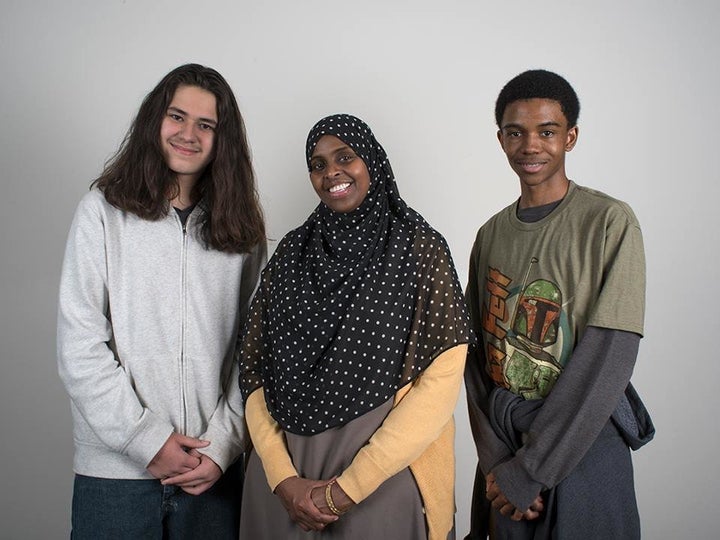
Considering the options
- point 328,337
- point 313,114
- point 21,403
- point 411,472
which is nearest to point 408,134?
point 313,114

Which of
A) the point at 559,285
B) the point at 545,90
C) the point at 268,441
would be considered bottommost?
the point at 268,441

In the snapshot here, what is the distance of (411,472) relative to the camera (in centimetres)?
166

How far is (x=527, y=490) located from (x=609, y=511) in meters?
0.22

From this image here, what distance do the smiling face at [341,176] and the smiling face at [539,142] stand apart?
1.38ft

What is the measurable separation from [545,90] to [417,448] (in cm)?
100

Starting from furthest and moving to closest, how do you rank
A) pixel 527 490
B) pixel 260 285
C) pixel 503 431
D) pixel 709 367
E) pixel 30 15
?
1. pixel 709 367
2. pixel 30 15
3. pixel 260 285
4. pixel 503 431
5. pixel 527 490

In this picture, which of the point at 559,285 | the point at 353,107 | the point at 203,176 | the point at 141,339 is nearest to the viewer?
the point at 559,285

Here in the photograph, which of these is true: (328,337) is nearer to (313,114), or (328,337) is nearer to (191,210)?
(191,210)

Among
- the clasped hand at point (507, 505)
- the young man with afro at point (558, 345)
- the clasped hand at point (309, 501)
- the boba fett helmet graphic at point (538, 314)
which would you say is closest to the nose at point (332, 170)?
the young man with afro at point (558, 345)

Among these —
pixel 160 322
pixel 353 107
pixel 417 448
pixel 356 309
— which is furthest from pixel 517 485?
pixel 353 107

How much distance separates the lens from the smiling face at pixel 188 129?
185 cm

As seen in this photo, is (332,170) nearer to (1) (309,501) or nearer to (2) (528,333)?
(2) (528,333)

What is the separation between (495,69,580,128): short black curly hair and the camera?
5.70ft

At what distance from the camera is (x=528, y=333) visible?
1723 mm
